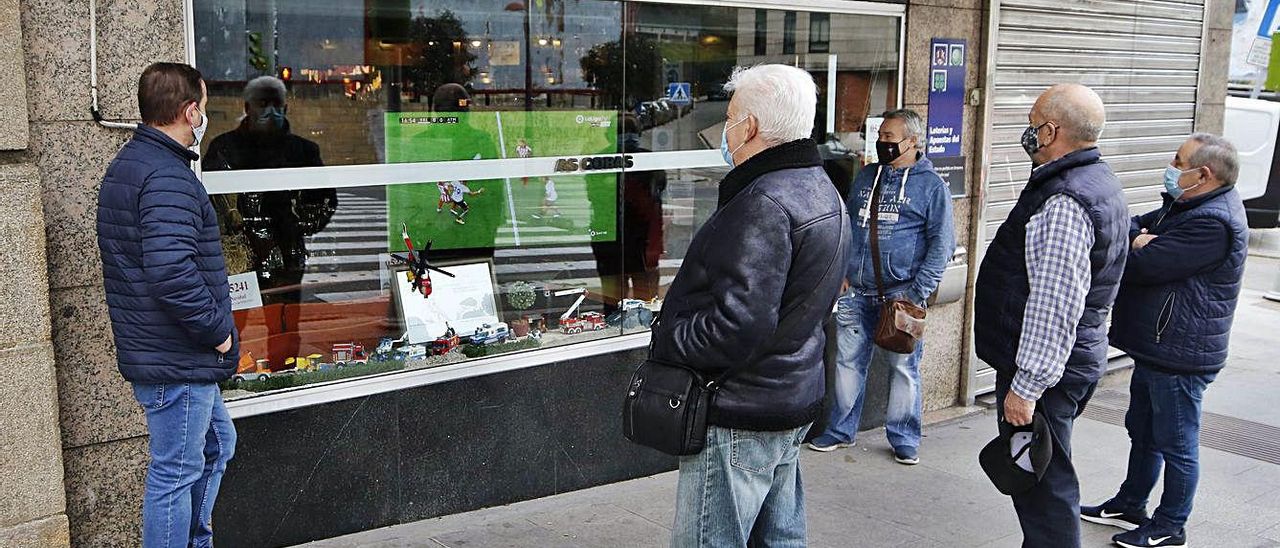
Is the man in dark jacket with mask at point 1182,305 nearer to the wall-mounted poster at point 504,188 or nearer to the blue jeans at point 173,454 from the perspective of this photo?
the wall-mounted poster at point 504,188

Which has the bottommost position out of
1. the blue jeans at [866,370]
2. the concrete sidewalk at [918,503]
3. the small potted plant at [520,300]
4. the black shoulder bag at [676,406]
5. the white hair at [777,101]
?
the concrete sidewalk at [918,503]

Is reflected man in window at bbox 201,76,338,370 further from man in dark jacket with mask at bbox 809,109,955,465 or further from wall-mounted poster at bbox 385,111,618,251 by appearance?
man in dark jacket with mask at bbox 809,109,955,465

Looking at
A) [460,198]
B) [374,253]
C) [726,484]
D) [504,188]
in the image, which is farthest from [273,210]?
[726,484]

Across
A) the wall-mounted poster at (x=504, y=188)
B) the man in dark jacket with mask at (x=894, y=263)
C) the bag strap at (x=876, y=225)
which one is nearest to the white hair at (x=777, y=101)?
the wall-mounted poster at (x=504, y=188)

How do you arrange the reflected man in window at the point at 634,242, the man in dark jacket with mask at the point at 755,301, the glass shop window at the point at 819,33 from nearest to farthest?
the man in dark jacket with mask at the point at 755,301, the reflected man in window at the point at 634,242, the glass shop window at the point at 819,33

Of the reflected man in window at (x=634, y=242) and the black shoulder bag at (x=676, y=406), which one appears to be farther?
the reflected man in window at (x=634, y=242)

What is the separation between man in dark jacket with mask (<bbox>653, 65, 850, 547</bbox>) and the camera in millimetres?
3152

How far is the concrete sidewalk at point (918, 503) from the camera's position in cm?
496

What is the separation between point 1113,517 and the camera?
5324 mm

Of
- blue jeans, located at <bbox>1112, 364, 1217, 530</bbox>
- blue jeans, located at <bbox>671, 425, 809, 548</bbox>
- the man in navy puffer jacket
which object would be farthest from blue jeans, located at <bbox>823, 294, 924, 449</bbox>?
the man in navy puffer jacket

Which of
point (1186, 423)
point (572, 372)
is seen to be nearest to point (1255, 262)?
point (1186, 423)

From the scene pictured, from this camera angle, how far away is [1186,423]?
487 centimetres

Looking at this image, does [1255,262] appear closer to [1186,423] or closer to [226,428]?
[1186,423]

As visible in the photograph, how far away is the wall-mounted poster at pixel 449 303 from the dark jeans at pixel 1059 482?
2.55m
